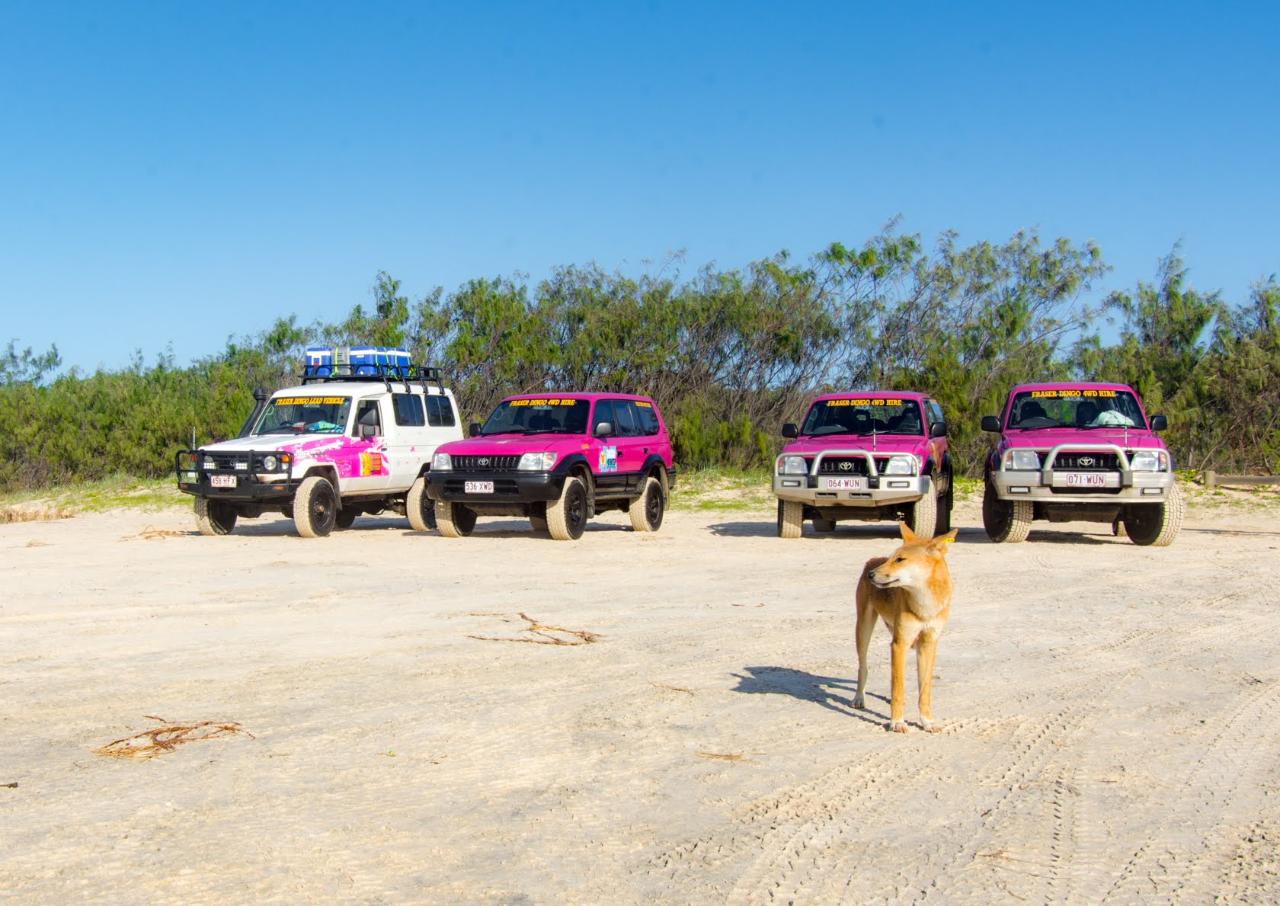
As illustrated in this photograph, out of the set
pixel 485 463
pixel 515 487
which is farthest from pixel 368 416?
pixel 515 487

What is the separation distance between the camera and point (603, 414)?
17047mm

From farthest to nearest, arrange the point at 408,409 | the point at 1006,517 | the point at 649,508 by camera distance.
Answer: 1. the point at 408,409
2. the point at 649,508
3. the point at 1006,517

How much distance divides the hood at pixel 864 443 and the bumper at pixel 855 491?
0.34 meters

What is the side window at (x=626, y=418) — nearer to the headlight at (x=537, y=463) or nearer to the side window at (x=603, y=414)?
the side window at (x=603, y=414)

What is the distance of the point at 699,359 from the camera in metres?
29.2

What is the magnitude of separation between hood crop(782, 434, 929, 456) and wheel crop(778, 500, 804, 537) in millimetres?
705

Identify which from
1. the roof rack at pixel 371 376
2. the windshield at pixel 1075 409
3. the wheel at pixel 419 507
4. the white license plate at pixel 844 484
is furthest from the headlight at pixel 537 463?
the windshield at pixel 1075 409

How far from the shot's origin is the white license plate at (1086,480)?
14.5 meters

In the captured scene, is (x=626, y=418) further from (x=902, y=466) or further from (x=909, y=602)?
(x=909, y=602)

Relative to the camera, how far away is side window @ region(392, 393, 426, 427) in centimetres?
1794

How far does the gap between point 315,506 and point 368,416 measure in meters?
1.50

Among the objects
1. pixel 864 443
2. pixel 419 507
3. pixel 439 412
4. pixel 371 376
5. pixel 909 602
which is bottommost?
pixel 419 507

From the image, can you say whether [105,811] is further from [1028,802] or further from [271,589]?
[271,589]

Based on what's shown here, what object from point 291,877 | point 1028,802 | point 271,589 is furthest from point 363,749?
point 271,589
